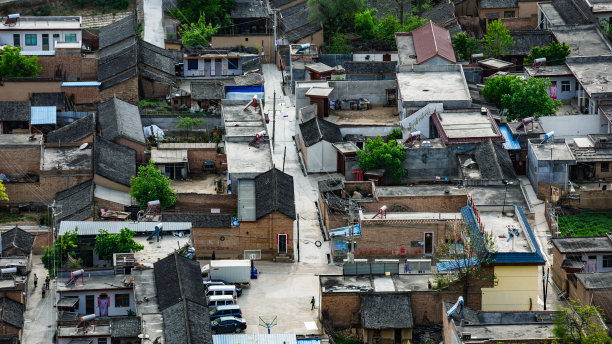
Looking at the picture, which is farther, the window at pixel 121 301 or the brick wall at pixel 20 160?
the brick wall at pixel 20 160

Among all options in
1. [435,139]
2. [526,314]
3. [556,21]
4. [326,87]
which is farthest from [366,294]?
[556,21]

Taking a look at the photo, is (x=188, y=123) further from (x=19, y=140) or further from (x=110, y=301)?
(x=110, y=301)

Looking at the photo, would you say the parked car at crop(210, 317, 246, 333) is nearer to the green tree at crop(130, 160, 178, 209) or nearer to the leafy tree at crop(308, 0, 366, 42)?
the green tree at crop(130, 160, 178, 209)

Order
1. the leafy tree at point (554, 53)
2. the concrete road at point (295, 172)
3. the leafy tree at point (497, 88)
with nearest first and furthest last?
the concrete road at point (295, 172), the leafy tree at point (497, 88), the leafy tree at point (554, 53)

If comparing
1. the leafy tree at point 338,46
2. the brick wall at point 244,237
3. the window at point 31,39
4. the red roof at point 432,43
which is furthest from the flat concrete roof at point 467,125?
the window at point 31,39

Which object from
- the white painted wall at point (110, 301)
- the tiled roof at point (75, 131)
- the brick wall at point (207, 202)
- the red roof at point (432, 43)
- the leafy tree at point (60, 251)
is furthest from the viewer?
the red roof at point (432, 43)

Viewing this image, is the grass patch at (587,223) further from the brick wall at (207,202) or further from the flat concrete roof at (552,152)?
the brick wall at (207,202)
